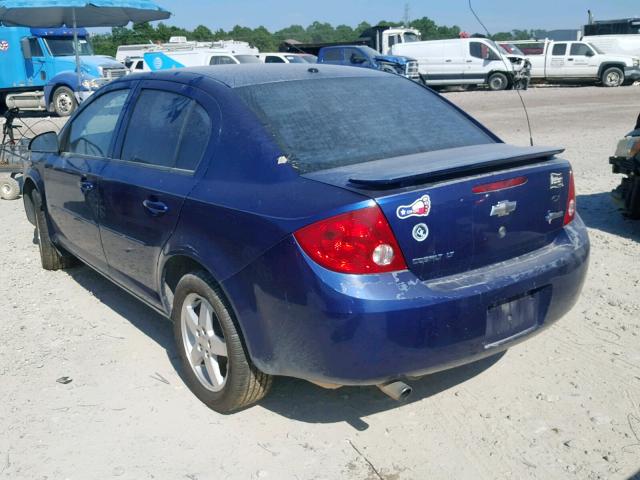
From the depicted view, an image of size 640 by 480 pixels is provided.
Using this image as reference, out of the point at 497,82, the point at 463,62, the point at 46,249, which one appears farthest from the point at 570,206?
the point at 463,62

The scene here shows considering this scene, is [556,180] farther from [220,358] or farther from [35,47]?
[35,47]

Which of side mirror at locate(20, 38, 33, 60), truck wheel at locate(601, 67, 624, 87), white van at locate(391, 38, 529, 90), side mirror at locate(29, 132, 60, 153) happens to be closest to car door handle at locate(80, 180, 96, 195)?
side mirror at locate(29, 132, 60, 153)

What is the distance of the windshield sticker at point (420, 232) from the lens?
114 inches

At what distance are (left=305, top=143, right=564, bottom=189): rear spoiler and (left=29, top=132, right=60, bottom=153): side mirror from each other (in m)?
2.92

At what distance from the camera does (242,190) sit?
10.6 feet

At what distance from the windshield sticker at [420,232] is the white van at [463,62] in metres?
25.2

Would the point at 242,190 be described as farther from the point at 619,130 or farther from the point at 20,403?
the point at 619,130

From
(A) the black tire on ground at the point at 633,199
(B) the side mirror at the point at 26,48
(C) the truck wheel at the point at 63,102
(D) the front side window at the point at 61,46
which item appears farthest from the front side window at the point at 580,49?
(A) the black tire on ground at the point at 633,199

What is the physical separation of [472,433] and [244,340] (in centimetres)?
116

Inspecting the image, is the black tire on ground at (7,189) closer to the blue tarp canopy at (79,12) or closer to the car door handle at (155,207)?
the blue tarp canopy at (79,12)

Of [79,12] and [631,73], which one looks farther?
[631,73]

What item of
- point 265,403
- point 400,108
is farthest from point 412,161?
point 265,403

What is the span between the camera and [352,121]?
3.63 meters

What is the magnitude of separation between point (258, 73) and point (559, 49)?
91.7 ft
